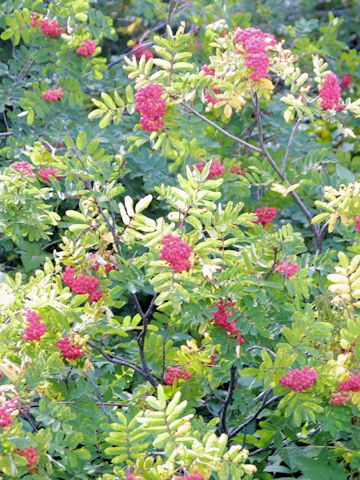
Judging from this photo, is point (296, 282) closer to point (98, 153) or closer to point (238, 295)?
point (238, 295)

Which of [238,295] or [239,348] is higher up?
[238,295]

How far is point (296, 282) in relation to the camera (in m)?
2.57

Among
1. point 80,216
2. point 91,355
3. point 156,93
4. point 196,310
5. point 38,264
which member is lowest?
point 38,264

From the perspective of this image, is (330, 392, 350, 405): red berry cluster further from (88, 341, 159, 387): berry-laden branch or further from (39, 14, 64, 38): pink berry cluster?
(39, 14, 64, 38): pink berry cluster

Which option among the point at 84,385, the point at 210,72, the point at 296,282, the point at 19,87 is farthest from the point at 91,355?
the point at 19,87

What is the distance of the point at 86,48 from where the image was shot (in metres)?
3.71

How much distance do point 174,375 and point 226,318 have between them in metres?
0.22

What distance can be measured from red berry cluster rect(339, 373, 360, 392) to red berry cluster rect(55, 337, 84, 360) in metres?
0.68

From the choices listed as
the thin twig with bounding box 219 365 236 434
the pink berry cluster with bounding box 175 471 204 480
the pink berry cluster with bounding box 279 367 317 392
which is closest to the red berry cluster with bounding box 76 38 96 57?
the thin twig with bounding box 219 365 236 434

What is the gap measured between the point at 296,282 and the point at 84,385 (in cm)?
65

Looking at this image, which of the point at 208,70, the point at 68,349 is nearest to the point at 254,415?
the point at 68,349

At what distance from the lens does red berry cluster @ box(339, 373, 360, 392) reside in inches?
92.4

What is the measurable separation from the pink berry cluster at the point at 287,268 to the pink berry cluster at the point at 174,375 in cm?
39

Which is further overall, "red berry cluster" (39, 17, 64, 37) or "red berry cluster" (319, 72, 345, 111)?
"red berry cluster" (39, 17, 64, 37)
